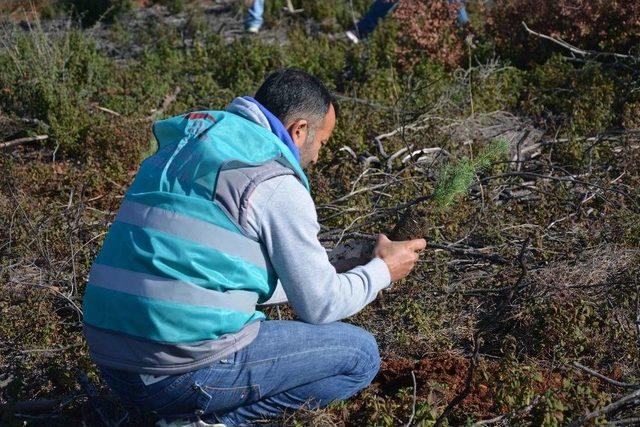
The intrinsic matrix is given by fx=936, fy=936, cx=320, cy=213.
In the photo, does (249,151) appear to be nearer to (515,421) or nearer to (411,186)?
(515,421)

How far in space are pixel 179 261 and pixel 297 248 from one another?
0.36m

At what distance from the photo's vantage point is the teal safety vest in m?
2.87

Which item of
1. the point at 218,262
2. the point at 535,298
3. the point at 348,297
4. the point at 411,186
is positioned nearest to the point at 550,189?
the point at 411,186

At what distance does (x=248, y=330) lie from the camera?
3.09m

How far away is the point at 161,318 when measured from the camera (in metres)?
2.89

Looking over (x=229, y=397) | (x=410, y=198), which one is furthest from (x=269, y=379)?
(x=410, y=198)

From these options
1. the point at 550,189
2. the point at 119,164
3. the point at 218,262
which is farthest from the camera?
the point at 119,164

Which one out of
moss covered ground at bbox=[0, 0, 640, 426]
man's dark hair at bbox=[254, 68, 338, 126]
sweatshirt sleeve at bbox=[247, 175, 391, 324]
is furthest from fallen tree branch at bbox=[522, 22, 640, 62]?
sweatshirt sleeve at bbox=[247, 175, 391, 324]

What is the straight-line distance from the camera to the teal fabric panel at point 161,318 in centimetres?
289

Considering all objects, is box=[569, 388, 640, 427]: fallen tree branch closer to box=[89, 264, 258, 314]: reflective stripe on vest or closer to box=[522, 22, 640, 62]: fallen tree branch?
box=[89, 264, 258, 314]: reflective stripe on vest

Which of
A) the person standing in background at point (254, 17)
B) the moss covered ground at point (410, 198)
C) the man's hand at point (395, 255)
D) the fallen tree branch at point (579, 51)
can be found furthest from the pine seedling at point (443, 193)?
the person standing in background at point (254, 17)

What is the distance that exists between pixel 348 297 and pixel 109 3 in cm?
646

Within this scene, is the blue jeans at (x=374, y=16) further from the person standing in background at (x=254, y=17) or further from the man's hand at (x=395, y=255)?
the man's hand at (x=395, y=255)

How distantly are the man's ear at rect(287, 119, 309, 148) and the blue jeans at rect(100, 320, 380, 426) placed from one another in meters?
0.63
